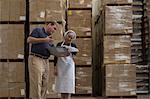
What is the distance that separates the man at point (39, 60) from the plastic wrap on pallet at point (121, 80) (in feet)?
10.0

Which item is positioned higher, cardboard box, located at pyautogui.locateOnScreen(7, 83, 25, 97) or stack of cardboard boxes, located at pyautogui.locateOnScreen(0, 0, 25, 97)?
stack of cardboard boxes, located at pyautogui.locateOnScreen(0, 0, 25, 97)

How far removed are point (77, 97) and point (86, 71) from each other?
708 mm

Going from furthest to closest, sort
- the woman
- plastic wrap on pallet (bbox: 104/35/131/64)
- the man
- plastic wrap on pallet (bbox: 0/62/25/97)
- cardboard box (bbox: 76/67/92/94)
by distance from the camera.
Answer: cardboard box (bbox: 76/67/92/94)
plastic wrap on pallet (bbox: 104/35/131/64)
plastic wrap on pallet (bbox: 0/62/25/97)
the woman
the man

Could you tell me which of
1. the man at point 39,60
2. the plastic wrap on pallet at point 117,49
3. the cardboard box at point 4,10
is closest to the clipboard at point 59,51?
the man at point 39,60

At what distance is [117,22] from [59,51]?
3353 millimetres

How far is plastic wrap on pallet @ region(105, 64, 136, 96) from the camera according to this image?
1073 cm

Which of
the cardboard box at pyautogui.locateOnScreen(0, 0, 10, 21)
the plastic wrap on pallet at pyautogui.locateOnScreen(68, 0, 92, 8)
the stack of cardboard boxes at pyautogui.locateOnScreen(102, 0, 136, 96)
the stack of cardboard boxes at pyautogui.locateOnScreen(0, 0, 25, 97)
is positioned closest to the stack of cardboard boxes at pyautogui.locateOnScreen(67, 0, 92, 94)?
the plastic wrap on pallet at pyautogui.locateOnScreen(68, 0, 92, 8)

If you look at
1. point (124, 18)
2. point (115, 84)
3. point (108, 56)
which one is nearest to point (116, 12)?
point (124, 18)

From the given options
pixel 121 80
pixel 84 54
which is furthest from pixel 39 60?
pixel 84 54

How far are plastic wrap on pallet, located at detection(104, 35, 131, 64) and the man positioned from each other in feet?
10.6

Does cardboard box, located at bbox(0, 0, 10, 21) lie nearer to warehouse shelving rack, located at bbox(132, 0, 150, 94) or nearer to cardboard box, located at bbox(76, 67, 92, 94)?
cardboard box, located at bbox(76, 67, 92, 94)

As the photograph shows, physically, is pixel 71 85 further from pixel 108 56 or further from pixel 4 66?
pixel 108 56

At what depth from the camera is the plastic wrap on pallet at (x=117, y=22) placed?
11.0 m

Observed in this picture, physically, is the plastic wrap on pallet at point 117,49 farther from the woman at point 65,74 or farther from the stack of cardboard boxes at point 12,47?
the woman at point 65,74
